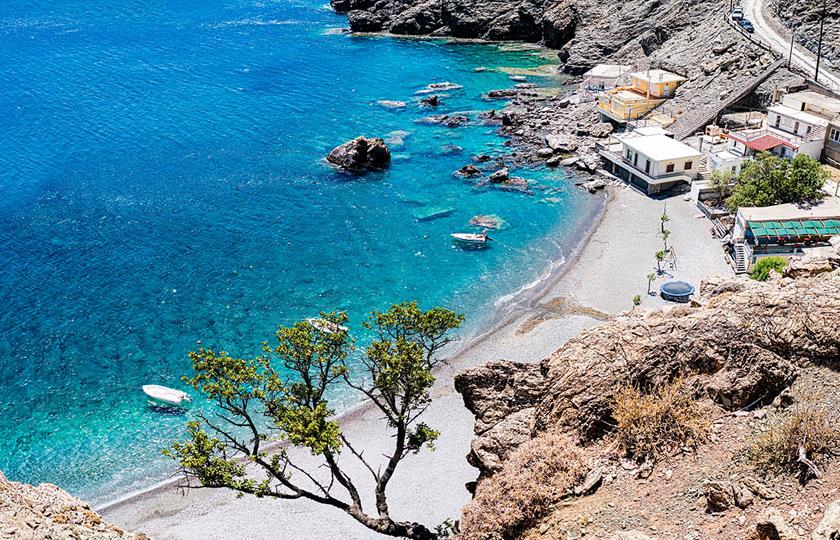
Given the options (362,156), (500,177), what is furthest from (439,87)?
(500,177)

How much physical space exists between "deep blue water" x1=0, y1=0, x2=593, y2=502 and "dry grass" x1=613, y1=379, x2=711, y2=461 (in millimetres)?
31762

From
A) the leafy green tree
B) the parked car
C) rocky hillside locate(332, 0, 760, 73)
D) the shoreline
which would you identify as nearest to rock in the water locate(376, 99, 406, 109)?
rocky hillside locate(332, 0, 760, 73)

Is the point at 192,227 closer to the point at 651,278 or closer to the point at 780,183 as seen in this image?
the point at 651,278

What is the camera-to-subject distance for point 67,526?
20.8m

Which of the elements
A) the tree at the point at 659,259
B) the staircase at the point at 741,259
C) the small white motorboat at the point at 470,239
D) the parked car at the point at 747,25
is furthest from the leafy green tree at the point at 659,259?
the parked car at the point at 747,25

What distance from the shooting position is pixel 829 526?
13.4 m

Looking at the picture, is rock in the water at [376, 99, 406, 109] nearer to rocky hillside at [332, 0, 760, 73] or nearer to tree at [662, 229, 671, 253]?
rocky hillside at [332, 0, 760, 73]

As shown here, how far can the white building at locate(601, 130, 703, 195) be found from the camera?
6869cm

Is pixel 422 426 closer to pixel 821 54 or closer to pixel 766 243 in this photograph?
pixel 766 243

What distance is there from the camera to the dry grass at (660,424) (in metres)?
18.0

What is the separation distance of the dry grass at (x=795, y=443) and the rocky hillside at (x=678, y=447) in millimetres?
113

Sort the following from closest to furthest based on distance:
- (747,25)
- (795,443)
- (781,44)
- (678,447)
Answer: (795,443), (678,447), (781,44), (747,25)

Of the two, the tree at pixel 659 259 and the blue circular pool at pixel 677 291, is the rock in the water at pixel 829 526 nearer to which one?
the blue circular pool at pixel 677 291

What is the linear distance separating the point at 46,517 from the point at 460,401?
27.5m
